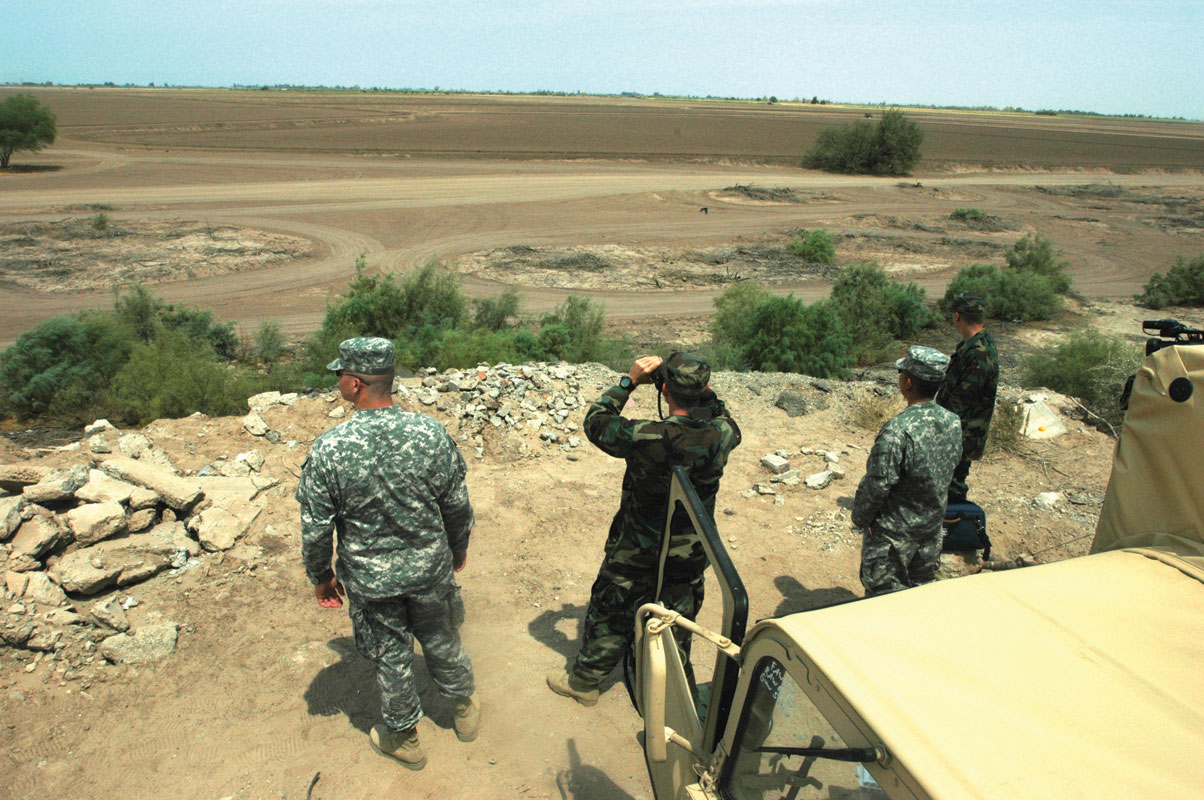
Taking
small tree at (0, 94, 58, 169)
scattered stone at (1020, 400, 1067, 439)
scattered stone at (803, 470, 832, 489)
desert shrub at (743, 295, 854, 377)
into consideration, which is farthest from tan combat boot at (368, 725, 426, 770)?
small tree at (0, 94, 58, 169)

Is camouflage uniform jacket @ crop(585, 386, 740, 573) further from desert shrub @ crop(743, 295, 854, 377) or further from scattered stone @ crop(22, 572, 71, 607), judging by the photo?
desert shrub @ crop(743, 295, 854, 377)

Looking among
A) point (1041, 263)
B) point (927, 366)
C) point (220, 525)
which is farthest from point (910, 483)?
point (1041, 263)

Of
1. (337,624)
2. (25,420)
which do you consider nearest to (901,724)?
(337,624)

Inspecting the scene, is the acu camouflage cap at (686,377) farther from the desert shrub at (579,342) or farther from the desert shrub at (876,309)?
the desert shrub at (876,309)

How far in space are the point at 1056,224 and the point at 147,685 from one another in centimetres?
3508

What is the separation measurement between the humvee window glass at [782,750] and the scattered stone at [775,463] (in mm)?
4607

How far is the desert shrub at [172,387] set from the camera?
785 cm

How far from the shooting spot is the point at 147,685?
3814 millimetres

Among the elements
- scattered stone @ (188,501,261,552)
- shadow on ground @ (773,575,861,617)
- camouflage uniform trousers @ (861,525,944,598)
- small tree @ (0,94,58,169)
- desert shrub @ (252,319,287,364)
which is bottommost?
desert shrub @ (252,319,287,364)

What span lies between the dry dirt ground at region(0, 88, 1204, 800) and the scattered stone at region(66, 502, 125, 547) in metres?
0.43

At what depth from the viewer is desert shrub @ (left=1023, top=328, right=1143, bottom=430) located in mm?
8027

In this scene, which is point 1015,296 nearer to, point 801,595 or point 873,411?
point 873,411

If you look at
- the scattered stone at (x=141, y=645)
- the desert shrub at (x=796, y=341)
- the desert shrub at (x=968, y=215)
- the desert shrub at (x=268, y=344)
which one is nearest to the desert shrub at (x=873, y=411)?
the desert shrub at (x=796, y=341)

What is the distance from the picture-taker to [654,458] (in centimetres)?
318
